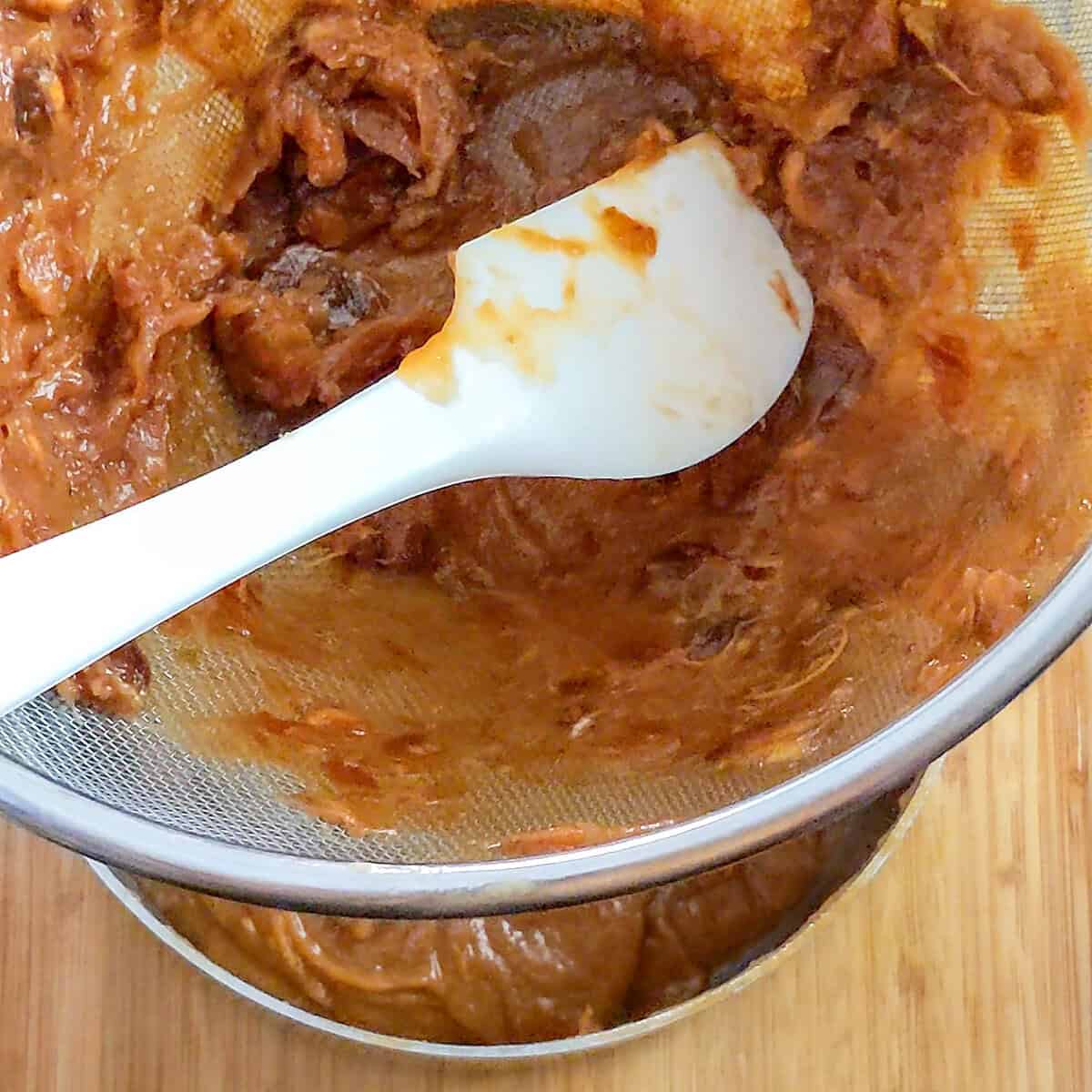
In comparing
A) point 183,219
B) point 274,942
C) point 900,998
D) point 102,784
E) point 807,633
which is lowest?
point 900,998

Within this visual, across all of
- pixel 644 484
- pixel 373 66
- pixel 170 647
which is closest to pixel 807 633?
pixel 644 484

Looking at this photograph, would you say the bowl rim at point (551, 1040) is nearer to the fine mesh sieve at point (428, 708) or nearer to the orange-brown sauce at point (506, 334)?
the orange-brown sauce at point (506, 334)

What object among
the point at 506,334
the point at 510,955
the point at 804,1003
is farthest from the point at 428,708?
the point at 804,1003

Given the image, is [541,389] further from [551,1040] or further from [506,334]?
[551,1040]

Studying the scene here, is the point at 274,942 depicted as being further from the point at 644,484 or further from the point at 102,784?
the point at 644,484

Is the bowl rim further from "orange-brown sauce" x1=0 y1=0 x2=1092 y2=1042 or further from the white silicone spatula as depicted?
the white silicone spatula

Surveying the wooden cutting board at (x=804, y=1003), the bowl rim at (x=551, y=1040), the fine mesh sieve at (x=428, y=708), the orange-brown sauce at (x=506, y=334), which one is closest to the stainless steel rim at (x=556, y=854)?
the fine mesh sieve at (x=428, y=708)
